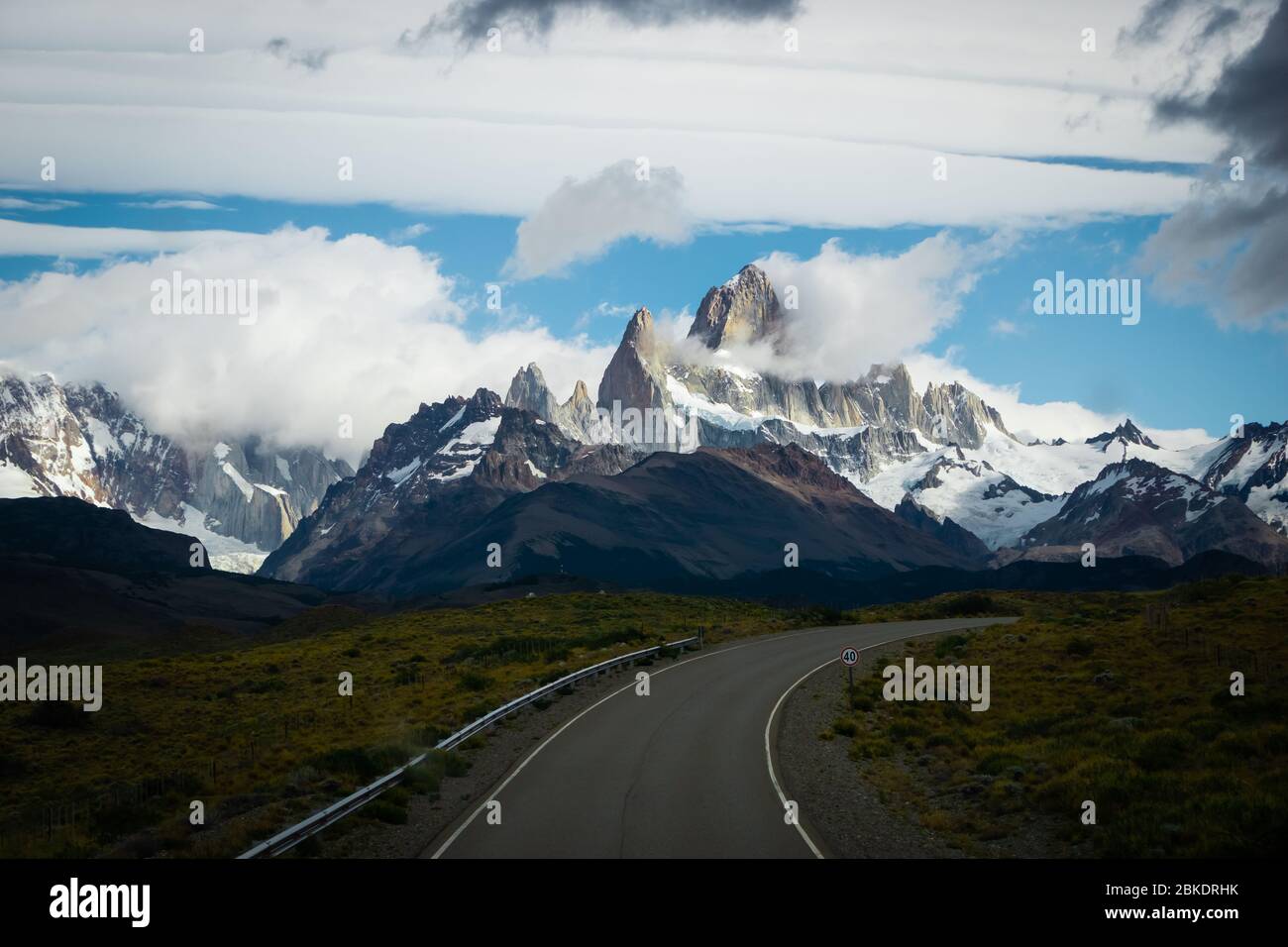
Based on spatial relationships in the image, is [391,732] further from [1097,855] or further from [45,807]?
[1097,855]

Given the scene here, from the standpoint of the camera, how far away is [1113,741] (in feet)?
83.1

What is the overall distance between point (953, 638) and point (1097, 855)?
115 feet

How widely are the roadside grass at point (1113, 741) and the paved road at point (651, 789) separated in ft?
10.8

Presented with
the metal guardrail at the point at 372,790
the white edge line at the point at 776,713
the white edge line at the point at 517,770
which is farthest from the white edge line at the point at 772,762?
the metal guardrail at the point at 372,790

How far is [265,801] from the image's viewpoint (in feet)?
77.4

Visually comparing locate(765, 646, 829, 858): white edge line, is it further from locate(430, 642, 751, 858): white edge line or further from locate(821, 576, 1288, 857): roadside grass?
locate(430, 642, 751, 858): white edge line

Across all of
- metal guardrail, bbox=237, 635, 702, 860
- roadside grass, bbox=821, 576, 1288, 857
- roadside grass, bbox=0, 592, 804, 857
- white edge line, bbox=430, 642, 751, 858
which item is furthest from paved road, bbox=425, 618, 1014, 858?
roadside grass, bbox=821, 576, 1288, 857

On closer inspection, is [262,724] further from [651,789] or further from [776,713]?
[651,789]

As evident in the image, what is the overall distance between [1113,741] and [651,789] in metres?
11.4

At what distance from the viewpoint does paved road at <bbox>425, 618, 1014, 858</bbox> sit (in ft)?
58.9

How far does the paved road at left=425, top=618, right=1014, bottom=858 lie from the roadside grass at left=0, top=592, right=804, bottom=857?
2899mm

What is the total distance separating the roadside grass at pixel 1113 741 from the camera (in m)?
18.6

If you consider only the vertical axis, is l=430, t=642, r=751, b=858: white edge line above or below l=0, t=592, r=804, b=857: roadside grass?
above
